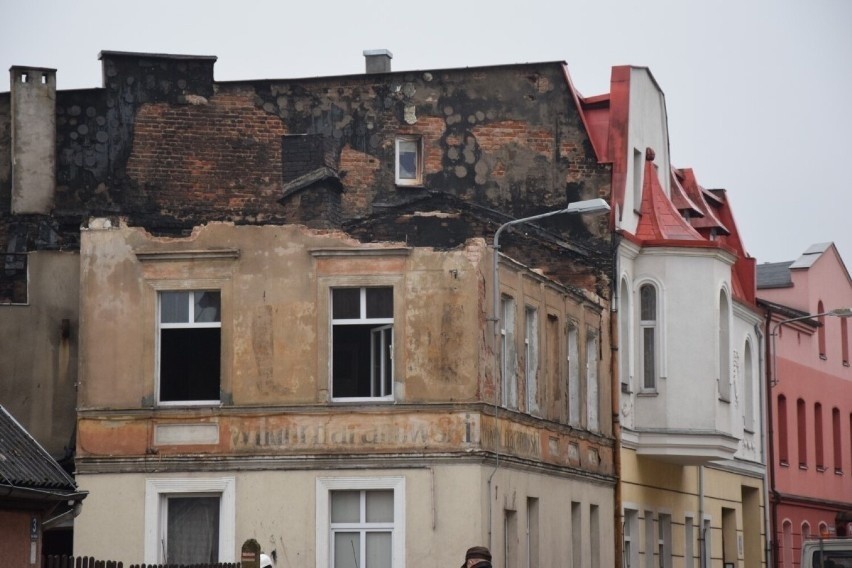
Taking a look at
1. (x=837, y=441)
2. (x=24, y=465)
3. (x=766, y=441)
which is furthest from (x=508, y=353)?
(x=837, y=441)

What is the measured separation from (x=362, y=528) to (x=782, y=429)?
24151 millimetres

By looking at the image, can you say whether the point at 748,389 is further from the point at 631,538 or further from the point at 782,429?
the point at 631,538

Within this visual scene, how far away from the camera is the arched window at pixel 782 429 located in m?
51.5

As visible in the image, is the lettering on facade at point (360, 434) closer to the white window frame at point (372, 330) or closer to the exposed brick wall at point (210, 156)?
the white window frame at point (372, 330)

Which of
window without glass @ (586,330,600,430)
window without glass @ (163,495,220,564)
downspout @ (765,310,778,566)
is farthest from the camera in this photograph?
downspout @ (765,310,778,566)

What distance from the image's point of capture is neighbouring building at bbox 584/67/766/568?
39938mm

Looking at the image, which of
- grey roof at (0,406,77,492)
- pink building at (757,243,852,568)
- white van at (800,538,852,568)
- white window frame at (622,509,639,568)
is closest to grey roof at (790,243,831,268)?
pink building at (757,243,852,568)

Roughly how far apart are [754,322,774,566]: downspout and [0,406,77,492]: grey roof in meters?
27.8

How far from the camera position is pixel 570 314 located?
119ft

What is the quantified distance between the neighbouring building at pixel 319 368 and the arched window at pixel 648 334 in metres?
2.28

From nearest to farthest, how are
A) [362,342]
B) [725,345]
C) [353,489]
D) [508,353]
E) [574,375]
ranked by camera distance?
1. [353,489]
2. [362,342]
3. [508,353]
4. [574,375]
5. [725,345]

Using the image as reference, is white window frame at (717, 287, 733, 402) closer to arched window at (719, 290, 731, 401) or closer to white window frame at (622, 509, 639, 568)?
arched window at (719, 290, 731, 401)

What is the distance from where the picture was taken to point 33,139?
128 feet

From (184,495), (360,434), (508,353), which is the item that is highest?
(508,353)
